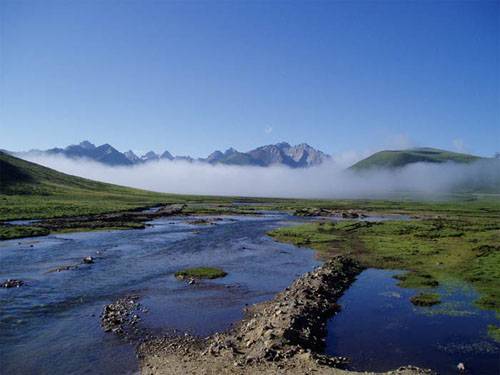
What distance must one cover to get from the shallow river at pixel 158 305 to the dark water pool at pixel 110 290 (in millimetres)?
105

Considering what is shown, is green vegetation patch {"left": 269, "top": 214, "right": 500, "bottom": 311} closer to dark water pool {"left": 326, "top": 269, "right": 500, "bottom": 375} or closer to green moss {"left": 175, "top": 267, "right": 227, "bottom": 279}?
dark water pool {"left": 326, "top": 269, "right": 500, "bottom": 375}

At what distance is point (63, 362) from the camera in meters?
27.1

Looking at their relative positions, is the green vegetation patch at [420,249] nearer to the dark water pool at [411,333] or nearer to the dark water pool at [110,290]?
the dark water pool at [411,333]

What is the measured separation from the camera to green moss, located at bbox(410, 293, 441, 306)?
40.3 metres

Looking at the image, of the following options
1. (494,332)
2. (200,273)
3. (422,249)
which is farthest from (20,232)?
(494,332)

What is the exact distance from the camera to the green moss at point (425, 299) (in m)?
40.3

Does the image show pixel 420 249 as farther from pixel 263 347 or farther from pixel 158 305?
pixel 263 347

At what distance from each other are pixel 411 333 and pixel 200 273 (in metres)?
27.8

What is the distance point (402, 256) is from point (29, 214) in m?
104

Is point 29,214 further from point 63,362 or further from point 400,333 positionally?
point 400,333

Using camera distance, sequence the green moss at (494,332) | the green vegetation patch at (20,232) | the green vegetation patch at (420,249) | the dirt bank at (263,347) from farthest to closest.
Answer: the green vegetation patch at (20,232)
the green vegetation patch at (420,249)
the green moss at (494,332)
the dirt bank at (263,347)

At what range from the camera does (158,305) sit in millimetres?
39562

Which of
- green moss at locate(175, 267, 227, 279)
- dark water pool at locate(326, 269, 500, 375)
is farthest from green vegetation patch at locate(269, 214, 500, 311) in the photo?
green moss at locate(175, 267, 227, 279)

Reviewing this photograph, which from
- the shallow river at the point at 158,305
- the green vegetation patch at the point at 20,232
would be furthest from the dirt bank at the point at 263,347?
the green vegetation patch at the point at 20,232
